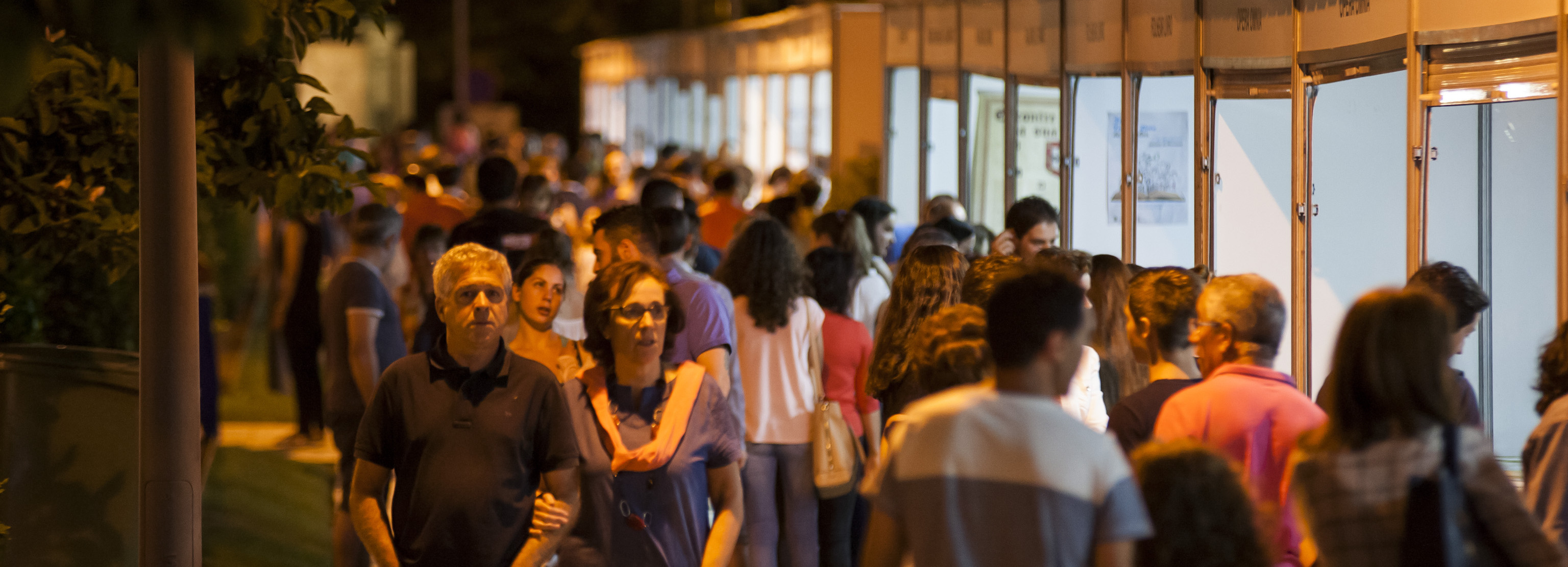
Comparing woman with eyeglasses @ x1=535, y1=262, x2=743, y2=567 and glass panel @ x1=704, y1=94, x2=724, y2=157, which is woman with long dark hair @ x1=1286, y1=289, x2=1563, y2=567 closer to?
woman with eyeglasses @ x1=535, y1=262, x2=743, y2=567

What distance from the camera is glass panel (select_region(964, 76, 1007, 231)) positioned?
472 inches

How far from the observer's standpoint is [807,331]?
692cm

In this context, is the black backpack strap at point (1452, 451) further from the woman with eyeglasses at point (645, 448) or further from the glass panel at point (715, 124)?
the glass panel at point (715, 124)

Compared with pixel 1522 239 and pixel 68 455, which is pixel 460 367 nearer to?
pixel 68 455

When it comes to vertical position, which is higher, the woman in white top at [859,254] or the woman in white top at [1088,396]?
the woman in white top at [859,254]

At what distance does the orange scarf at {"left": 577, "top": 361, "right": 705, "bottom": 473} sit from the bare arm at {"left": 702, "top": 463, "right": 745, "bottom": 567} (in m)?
0.21

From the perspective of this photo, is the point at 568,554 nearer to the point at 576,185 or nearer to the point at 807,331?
the point at 807,331

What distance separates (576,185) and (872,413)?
7.44 meters

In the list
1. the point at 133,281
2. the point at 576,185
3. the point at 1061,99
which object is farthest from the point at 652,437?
the point at 576,185

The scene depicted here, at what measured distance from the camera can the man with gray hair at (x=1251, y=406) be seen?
4062 millimetres

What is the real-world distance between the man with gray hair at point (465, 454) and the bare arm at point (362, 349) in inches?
134

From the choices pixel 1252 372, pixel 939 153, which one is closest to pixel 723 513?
pixel 1252 372

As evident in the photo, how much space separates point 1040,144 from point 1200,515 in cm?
830

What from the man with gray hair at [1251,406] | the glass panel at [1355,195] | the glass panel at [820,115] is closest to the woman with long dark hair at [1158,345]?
the man with gray hair at [1251,406]
